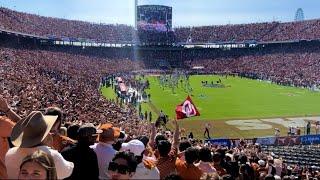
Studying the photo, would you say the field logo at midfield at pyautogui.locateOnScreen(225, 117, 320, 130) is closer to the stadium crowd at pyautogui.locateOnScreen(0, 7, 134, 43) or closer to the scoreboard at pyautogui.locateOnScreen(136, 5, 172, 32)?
the stadium crowd at pyautogui.locateOnScreen(0, 7, 134, 43)

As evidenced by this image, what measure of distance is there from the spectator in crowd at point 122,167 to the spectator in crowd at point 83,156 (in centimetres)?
108

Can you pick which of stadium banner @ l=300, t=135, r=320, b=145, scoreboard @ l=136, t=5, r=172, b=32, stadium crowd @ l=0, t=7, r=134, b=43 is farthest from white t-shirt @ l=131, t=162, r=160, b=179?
scoreboard @ l=136, t=5, r=172, b=32

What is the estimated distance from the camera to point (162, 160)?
→ 7.09 m

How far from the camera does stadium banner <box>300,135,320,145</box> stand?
1107 inches

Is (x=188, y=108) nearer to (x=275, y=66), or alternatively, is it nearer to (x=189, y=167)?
(x=189, y=167)

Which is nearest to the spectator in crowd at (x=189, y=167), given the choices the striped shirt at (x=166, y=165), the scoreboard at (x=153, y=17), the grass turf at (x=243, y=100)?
the striped shirt at (x=166, y=165)

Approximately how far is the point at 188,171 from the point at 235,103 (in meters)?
42.0

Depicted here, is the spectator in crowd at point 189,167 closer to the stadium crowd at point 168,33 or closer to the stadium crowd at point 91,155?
the stadium crowd at point 91,155

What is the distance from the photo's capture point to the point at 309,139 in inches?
1111

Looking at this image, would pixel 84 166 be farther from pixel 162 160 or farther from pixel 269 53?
pixel 269 53

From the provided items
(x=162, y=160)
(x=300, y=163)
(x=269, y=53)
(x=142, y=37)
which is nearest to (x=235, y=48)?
(x=269, y=53)

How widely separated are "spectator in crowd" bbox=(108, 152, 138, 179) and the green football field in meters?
27.3

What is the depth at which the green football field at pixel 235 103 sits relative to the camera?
121 feet

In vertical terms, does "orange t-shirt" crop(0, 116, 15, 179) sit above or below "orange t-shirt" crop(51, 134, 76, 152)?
above
